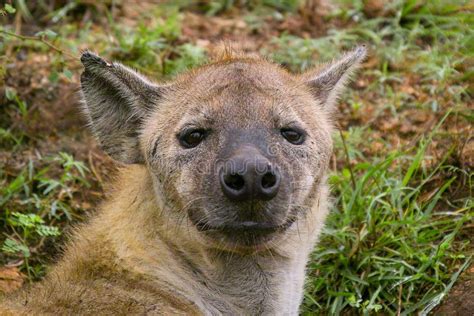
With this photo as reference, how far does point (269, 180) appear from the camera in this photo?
15.5 feet

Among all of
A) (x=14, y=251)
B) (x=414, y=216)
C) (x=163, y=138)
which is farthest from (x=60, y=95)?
(x=414, y=216)

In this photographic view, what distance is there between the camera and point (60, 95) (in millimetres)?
7887

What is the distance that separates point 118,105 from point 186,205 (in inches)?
38.9

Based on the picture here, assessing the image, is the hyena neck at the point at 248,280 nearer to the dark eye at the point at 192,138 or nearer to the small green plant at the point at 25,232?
the dark eye at the point at 192,138

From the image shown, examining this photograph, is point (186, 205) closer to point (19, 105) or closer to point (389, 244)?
point (389, 244)

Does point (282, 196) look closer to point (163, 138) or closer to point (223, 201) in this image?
point (223, 201)

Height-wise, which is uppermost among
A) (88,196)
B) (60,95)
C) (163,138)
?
(163,138)

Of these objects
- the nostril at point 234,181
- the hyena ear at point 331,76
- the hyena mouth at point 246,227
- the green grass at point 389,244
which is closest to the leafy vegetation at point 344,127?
the green grass at point 389,244

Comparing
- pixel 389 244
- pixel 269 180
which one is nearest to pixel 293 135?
pixel 269 180

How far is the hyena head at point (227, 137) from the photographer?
484 centimetres

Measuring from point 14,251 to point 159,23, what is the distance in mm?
3307

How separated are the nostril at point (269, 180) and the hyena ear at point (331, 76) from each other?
1240 millimetres

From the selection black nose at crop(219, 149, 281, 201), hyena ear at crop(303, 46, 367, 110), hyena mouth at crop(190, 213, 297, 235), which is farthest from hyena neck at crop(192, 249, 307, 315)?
hyena ear at crop(303, 46, 367, 110)

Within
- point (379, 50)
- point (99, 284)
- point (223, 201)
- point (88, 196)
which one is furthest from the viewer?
point (379, 50)
